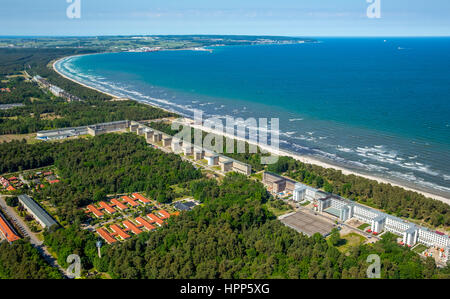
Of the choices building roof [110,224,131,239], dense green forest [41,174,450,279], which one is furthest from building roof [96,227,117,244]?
dense green forest [41,174,450,279]

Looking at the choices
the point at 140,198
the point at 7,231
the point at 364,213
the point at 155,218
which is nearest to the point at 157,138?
the point at 140,198

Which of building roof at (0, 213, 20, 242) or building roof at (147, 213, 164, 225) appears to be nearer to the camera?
building roof at (0, 213, 20, 242)

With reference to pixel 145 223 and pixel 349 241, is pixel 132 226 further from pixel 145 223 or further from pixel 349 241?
pixel 349 241

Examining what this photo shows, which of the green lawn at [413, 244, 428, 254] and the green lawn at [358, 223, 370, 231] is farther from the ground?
the green lawn at [358, 223, 370, 231]

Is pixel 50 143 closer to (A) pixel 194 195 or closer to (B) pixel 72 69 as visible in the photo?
(A) pixel 194 195

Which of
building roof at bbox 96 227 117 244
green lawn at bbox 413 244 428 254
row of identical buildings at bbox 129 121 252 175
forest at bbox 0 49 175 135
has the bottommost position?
green lawn at bbox 413 244 428 254

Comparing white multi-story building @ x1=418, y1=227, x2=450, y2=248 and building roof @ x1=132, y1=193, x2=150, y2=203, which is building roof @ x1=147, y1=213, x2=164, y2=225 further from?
white multi-story building @ x1=418, y1=227, x2=450, y2=248
